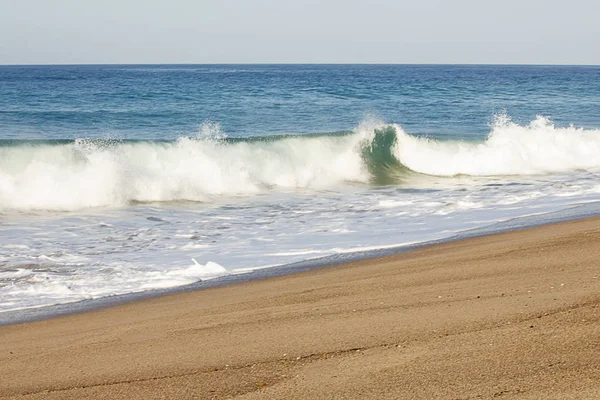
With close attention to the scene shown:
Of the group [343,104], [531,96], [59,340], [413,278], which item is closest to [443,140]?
[343,104]

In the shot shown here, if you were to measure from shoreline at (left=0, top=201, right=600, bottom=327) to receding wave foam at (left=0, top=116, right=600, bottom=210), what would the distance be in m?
5.96

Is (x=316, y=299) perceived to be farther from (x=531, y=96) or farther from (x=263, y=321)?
(x=531, y=96)

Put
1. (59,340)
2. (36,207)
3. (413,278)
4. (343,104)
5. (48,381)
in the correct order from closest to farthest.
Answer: (48,381) < (59,340) < (413,278) < (36,207) < (343,104)

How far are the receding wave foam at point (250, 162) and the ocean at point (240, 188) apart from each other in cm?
5

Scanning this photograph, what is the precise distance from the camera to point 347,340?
4.42 m

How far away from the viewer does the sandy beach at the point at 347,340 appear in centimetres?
371

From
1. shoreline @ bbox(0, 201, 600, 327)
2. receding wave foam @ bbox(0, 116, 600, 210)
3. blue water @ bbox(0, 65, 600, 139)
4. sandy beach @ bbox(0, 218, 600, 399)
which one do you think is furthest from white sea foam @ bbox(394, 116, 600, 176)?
sandy beach @ bbox(0, 218, 600, 399)

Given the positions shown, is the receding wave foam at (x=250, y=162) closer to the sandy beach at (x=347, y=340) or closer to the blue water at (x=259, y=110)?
the blue water at (x=259, y=110)

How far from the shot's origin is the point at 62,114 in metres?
25.7

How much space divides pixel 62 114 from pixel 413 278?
21751 millimetres

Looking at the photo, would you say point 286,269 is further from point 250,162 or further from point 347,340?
point 250,162

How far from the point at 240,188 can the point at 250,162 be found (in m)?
2.09

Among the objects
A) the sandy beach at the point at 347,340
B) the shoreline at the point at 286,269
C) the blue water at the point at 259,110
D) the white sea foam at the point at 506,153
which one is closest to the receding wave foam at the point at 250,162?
the white sea foam at the point at 506,153

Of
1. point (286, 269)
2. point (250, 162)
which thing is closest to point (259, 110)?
point (250, 162)
